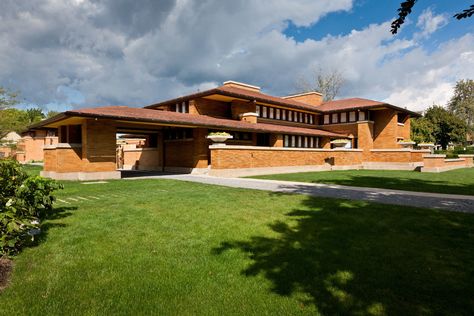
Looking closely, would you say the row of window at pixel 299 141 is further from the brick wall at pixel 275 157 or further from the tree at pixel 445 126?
the tree at pixel 445 126

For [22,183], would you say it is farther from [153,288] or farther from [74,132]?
[74,132]

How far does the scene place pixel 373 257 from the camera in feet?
15.6

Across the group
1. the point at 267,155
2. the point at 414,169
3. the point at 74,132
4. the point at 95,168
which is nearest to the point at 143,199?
the point at 95,168

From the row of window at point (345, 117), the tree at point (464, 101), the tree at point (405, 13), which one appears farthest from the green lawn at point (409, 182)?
the tree at point (464, 101)

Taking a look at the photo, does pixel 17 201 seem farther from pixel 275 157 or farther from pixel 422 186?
pixel 275 157

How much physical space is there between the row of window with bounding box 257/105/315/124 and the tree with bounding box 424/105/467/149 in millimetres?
36075

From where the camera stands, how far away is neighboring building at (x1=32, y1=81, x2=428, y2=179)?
58.6 feet

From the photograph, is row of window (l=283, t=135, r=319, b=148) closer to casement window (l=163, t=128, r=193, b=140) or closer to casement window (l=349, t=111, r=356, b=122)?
casement window (l=349, t=111, r=356, b=122)

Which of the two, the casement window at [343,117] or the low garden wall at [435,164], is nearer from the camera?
the low garden wall at [435,164]

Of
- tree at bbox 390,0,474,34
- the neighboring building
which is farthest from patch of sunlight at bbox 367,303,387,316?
the neighboring building

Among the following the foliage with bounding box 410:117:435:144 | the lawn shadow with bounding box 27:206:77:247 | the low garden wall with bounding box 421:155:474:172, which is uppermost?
the foliage with bounding box 410:117:435:144

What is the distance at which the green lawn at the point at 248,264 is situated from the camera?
345cm

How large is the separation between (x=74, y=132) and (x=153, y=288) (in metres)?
18.3

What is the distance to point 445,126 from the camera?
5916cm
